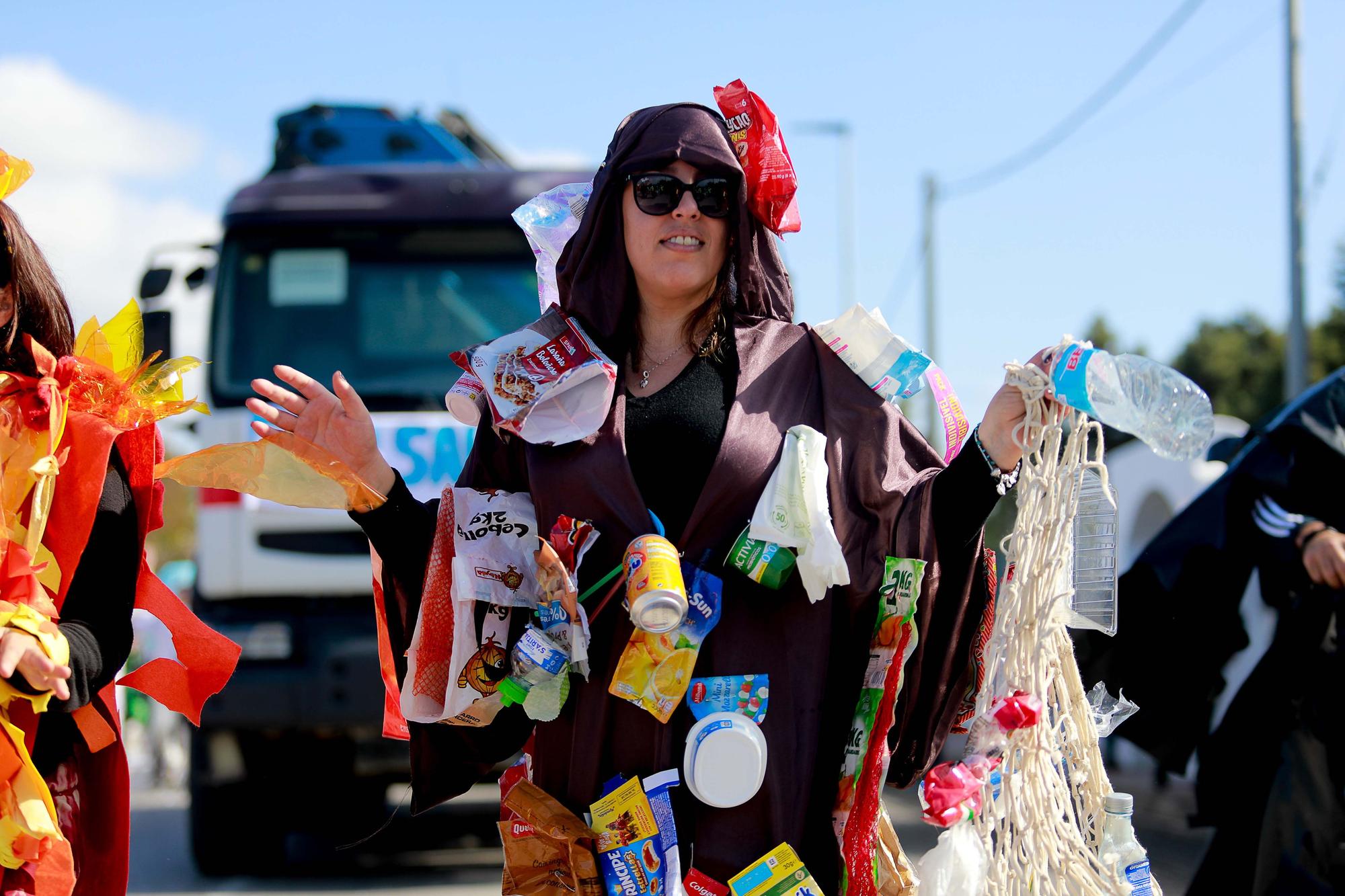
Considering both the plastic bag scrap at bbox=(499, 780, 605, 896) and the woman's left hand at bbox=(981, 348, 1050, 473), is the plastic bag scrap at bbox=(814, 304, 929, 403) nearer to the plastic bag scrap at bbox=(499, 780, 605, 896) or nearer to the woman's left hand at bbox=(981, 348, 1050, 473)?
the woman's left hand at bbox=(981, 348, 1050, 473)

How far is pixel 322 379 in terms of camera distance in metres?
6.44

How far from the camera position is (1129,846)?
238 cm

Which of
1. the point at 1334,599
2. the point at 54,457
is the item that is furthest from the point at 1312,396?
the point at 54,457

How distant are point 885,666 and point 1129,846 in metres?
0.50

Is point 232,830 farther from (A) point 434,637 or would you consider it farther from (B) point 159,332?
(A) point 434,637

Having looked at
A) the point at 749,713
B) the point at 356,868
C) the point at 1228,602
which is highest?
the point at 749,713

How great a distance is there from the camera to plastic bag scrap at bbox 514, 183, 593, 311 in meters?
2.95

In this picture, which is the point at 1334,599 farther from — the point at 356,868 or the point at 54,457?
the point at 356,868

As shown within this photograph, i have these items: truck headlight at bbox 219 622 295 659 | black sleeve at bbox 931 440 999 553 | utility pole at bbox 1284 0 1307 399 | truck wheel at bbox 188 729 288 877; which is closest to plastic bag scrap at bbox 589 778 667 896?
black sleeve at bbox 931 440 999 553

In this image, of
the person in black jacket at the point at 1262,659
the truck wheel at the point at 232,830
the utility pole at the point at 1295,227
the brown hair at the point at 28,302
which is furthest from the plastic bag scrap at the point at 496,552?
the utility pole at the point at 1295,227

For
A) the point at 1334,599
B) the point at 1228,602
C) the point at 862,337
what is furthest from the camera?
the point at 1228,602

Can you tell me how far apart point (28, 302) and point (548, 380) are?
93cm

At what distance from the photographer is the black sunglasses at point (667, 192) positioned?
2.51 m

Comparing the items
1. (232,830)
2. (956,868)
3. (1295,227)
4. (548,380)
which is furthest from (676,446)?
(1295,227)
